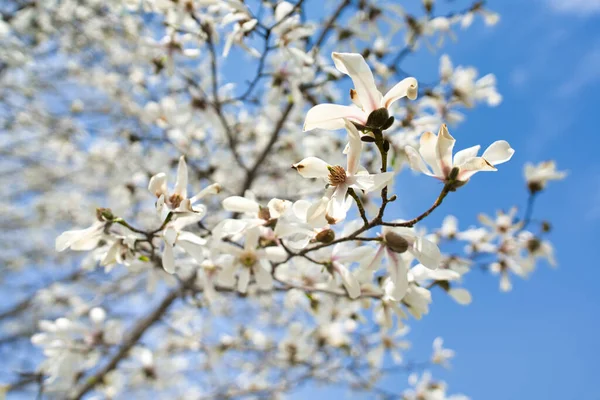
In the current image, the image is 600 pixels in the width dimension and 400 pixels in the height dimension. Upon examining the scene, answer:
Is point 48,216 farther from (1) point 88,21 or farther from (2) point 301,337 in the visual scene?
(2) point 301,337

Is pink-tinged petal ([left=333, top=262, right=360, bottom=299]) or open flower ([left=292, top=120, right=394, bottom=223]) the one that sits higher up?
open flower ([left=292, top=120, right=394, bottom=223])

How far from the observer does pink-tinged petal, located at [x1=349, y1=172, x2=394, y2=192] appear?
69 centimetres

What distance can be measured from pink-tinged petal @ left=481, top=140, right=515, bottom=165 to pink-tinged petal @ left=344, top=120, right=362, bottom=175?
226mm

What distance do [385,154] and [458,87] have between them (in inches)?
65.5

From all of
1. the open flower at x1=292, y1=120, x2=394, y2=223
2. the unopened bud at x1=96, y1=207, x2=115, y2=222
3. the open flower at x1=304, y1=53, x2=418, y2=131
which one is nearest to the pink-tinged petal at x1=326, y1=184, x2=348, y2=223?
the open flower at x1=292, y1=120, x2=394, y2=223

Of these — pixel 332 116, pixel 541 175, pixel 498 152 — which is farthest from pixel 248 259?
pixel 541 175

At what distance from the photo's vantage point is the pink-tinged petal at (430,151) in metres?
0.74

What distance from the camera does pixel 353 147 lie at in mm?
711

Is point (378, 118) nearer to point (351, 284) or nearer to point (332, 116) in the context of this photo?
point (332, 116)

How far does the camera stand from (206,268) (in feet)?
4.11

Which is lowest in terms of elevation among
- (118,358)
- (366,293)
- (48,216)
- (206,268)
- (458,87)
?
(48,216)

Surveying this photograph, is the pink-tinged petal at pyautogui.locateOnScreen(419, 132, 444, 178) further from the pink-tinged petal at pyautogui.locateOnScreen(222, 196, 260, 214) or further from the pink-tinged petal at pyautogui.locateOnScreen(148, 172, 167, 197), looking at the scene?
the pink-tinged petal at pyautogui.locateOnScreen(148, 172, 167, 197)

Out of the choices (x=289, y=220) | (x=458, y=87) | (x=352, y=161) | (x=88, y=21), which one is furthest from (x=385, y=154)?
(x=88, y=21)

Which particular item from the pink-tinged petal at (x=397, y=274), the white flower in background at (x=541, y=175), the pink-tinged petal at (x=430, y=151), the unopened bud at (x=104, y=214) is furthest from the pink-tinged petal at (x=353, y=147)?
the white flower in background at (x=541, y=175)
